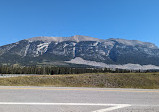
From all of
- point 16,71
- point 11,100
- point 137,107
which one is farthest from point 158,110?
point 16,71

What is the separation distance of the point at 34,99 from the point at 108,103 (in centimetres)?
390

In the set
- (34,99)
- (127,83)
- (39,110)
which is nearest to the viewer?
(39,110)

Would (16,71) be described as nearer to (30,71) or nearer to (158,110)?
(30,71)

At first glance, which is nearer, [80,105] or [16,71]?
[80,105]

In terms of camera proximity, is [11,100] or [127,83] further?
[127,83]

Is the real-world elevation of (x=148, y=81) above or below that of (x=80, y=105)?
below

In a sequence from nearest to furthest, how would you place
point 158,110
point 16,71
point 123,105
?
point 158,110
point 123,105
point 16,71

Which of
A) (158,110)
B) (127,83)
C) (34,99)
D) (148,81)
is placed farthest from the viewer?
(148,81)

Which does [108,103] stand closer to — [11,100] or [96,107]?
[96,107]

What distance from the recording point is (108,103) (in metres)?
7.32

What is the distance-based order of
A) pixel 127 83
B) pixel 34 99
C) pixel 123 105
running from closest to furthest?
1. pixel 123 105
2. pixel 34 99
3. pixel 127 83

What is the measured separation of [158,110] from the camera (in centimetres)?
654

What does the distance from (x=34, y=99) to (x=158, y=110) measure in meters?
6.10

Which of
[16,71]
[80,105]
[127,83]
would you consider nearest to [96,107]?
[80,105]
